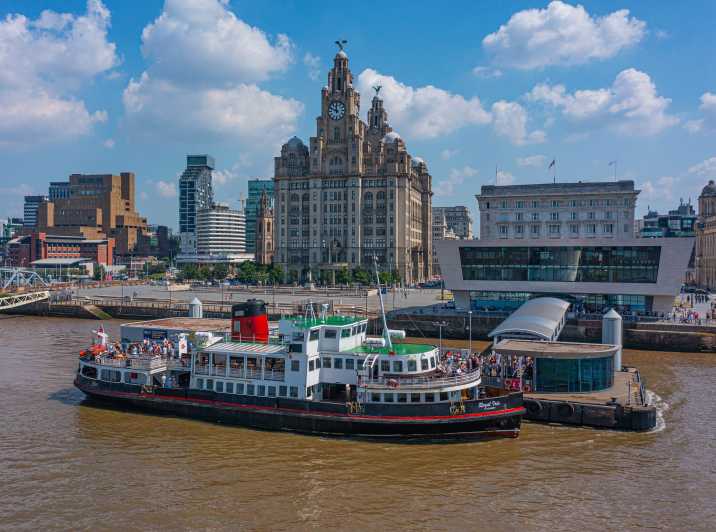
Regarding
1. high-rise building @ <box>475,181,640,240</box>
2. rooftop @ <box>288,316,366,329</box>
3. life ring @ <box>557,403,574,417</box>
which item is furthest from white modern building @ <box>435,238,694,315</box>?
rooftop @ <box>288,316,366,329</box>

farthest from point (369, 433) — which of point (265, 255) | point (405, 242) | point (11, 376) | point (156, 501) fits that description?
point (265, 255)

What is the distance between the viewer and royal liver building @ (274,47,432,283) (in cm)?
15838

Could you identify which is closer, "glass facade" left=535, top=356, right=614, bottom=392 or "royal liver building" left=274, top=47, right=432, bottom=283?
"glass facade" left=535, top=356, right=614, bottom=392

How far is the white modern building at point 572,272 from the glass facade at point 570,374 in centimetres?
3533

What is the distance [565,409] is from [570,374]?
130 inches

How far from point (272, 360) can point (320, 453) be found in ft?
24.9

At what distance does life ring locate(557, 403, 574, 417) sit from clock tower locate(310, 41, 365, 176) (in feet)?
414

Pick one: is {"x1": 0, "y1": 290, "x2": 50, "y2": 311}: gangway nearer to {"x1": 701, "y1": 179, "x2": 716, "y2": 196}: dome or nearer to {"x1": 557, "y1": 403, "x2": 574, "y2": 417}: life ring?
{"x1": 557, "y1": 403, "x2": 574, "y2": 417}: life ring

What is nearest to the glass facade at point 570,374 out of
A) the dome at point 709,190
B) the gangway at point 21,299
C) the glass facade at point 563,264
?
the glass facade at point 563,264

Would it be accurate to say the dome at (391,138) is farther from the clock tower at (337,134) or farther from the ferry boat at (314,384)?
the ferry boat at (314,384)

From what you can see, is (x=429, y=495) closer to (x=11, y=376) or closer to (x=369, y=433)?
(x=369, y=433)

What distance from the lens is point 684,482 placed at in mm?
27844

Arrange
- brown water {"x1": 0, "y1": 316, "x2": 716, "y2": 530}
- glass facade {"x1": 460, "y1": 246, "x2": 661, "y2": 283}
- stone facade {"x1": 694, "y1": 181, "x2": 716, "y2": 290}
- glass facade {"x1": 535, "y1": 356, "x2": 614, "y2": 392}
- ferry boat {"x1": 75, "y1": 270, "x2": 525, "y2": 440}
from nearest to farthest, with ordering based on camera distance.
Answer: brown water {"x1": 0, "y1": 316, "x2": 716, "y2": 530} < ferry boat {"x1": 75, "y1": 270, "x2": 525, "y2": 440} < glass facade {"x1": 535, "y1": 356, "x2": 614, "y2": 392} < glass facade {"x1": 460, "y1": 246, "x2": 661, "y2": 283} < stone facade {"x1": 694, "y1": 181, "x2": 716, "y2": 290}

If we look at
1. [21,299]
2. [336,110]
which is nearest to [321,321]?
[21,299]
